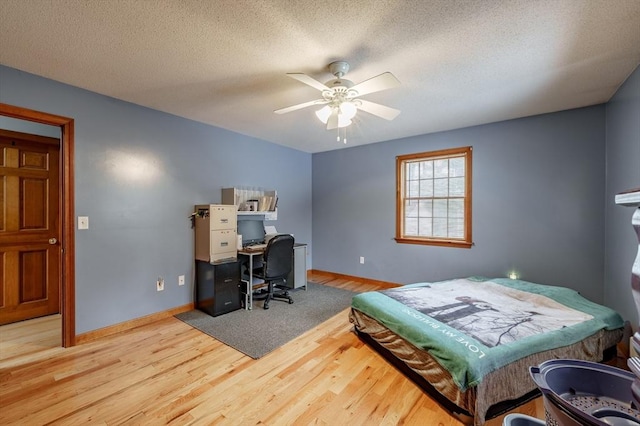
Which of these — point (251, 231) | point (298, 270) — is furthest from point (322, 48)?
point (298, 270)

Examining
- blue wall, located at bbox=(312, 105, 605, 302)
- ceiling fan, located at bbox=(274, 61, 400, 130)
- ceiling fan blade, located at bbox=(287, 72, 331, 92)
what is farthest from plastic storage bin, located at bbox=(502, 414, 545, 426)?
blue wall, located at bbox=(312, 105, 605, 302)

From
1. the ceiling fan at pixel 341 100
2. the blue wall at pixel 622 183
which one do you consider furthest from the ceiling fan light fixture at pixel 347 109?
the blue wall at pixel 622 183

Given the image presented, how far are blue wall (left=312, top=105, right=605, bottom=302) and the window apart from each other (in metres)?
0.11

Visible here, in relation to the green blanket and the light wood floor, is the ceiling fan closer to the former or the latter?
the green blanket

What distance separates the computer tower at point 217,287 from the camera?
128 inches

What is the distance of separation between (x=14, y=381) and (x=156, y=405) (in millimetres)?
1228

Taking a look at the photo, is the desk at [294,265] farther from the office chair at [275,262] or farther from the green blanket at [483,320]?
the green blanket at [483,320]

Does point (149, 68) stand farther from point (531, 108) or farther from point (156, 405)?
point (531, 108)

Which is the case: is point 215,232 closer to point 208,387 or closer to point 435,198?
point 208,387

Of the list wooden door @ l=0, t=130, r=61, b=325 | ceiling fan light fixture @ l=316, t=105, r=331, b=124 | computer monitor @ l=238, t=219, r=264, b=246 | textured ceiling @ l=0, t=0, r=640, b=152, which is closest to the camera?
textured ceiling @ l=0, t=0, r=640, b=152

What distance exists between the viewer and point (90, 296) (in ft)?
8.71

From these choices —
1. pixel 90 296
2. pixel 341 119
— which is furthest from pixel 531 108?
pixel 90 296

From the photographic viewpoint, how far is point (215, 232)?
3350 mm

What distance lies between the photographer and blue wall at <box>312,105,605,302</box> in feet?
9.97
